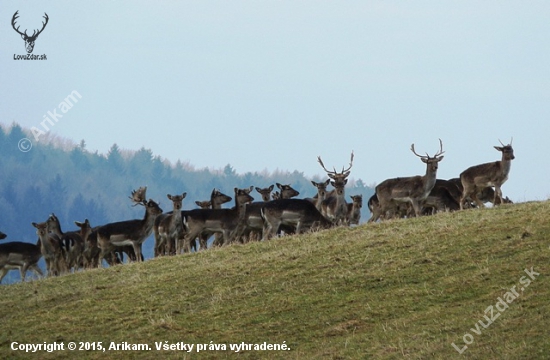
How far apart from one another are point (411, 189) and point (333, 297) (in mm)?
9176

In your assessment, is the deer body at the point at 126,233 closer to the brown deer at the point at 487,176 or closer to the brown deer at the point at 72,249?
the brown deer at the point at 72,249

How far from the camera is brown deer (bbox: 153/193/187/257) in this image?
84.3 ft

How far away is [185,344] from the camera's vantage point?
15.5 meters

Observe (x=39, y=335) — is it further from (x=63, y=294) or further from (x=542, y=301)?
(x=542, y=301)

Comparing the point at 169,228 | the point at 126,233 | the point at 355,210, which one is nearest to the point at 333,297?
the point at 169,228

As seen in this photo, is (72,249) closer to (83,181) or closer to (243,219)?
(243,219)

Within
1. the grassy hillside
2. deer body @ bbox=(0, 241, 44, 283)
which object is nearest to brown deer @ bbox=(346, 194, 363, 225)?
the grassy hillside

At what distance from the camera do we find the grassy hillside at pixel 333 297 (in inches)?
554

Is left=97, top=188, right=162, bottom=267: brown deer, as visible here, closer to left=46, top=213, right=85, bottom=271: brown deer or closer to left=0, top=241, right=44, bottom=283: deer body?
left=46, top=213, right=85, bottom=271: brown deer

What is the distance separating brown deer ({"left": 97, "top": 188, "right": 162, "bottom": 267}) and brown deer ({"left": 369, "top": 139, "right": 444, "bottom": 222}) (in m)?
5.83

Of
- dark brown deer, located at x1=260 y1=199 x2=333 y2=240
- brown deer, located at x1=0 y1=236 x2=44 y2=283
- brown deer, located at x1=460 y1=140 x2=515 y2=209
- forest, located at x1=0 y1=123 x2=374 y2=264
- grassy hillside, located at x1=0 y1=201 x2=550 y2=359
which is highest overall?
forest, located at x1=0 y1=123 x2=374 y2=264

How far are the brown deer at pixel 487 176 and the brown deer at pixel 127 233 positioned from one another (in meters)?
7.87

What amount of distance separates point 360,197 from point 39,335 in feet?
44.5

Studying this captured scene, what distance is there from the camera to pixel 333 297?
Result: 16.8 m
